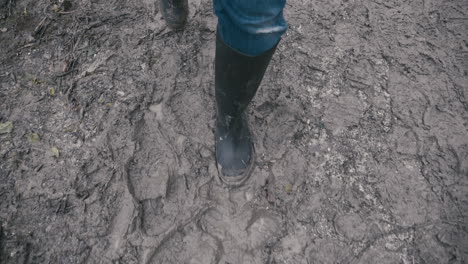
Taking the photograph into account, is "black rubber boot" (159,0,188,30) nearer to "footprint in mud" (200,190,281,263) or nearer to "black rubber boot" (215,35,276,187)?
"black rubber boot" (215,35,276,187)

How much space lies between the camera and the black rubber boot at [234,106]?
99 cm

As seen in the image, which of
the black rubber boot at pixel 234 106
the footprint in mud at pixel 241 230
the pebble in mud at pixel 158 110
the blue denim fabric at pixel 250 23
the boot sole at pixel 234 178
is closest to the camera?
the blue denim fabric at pixel 250 23

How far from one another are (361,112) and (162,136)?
898 mm

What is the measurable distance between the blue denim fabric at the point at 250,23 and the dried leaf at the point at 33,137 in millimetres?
936

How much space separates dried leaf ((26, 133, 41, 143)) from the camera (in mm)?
1373

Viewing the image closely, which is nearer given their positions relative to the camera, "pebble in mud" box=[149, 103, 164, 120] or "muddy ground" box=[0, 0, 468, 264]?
"muddy ground" box=[0, 0, 468, 264]

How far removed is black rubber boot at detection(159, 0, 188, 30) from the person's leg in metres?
0.63

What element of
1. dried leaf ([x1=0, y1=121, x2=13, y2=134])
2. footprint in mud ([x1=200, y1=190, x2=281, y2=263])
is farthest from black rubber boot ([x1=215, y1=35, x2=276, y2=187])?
dried leaf ([x1=0, y1=121, x2=13, y2=134])

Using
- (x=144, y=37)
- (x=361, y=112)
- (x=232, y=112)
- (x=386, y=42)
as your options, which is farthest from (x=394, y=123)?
(x=144, y=37)

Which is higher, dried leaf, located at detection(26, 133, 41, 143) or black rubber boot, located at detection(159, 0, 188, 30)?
black rubber boot, located at detection(159, 0, 188, 30)

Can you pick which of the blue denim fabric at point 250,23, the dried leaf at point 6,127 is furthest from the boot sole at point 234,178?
the dried leaf at point 6,127

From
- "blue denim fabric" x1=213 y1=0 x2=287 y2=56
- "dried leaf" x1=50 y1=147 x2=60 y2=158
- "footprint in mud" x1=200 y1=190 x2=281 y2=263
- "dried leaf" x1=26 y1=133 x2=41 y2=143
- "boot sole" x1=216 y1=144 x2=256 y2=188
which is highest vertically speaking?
"blue denim fabric" x1=213 y1=0 x2=287 y2=56

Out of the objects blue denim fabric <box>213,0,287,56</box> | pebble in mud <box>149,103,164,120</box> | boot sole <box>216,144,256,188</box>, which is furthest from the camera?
pebble in mud <box>149,103,164,120</box>

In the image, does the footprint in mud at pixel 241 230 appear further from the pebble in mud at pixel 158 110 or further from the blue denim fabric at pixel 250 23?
the blue denim fabric at pixel 250 23
